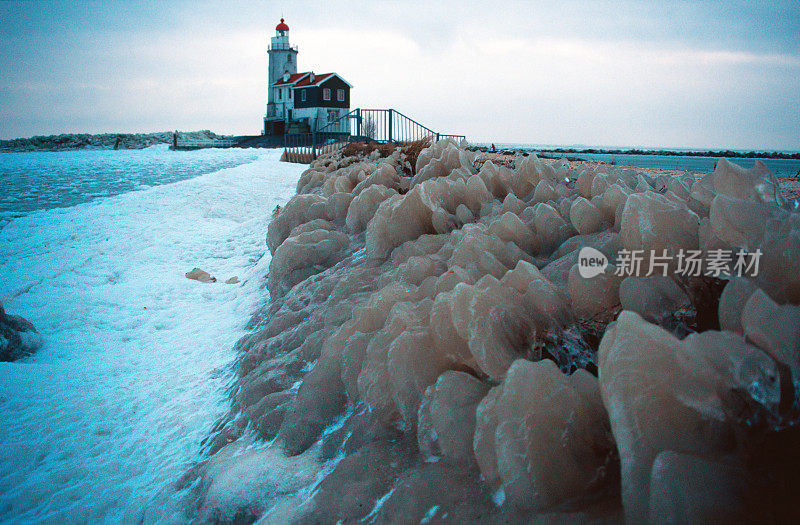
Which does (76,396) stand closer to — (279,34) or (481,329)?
(481,329)

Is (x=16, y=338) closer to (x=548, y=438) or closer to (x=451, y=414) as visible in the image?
(x=451, y=414)

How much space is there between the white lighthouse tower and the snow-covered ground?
146 feet

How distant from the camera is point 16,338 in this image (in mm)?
4277

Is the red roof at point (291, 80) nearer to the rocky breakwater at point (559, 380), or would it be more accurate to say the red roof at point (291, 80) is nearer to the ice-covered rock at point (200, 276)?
the ice-covered rock at point (200, 276)

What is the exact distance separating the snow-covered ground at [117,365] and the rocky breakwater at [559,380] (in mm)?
423

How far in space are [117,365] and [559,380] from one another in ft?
13.1

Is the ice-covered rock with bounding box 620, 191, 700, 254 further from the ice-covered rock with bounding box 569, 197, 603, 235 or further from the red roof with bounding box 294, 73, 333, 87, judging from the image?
the red roof with bounding box 294, 73, 333, 87

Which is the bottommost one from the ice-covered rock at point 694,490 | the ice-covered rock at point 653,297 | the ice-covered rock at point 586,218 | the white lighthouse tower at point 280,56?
the ice-covered rock at point 694,490

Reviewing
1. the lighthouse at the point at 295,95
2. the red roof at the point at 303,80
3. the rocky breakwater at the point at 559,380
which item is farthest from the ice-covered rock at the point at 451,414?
the red roof at the point at 303,80

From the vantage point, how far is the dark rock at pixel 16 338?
13.6ft

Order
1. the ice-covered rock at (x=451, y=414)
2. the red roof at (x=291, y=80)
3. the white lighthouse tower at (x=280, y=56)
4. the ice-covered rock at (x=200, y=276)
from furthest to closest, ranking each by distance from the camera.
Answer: the white lighthouse tower at (x=280, y=56) < the red roof at (x=291, y=80) < the ice-covered rock at (x=200, y=276) < the ice-covered rock at (x=451, y=414)

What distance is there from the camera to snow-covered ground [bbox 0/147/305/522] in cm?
249

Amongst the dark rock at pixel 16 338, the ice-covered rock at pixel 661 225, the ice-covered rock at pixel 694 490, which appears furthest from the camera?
the dark rock at pixel 16 338

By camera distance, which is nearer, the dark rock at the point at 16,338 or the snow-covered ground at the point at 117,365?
the snow-covered ground at the point at 117,365
